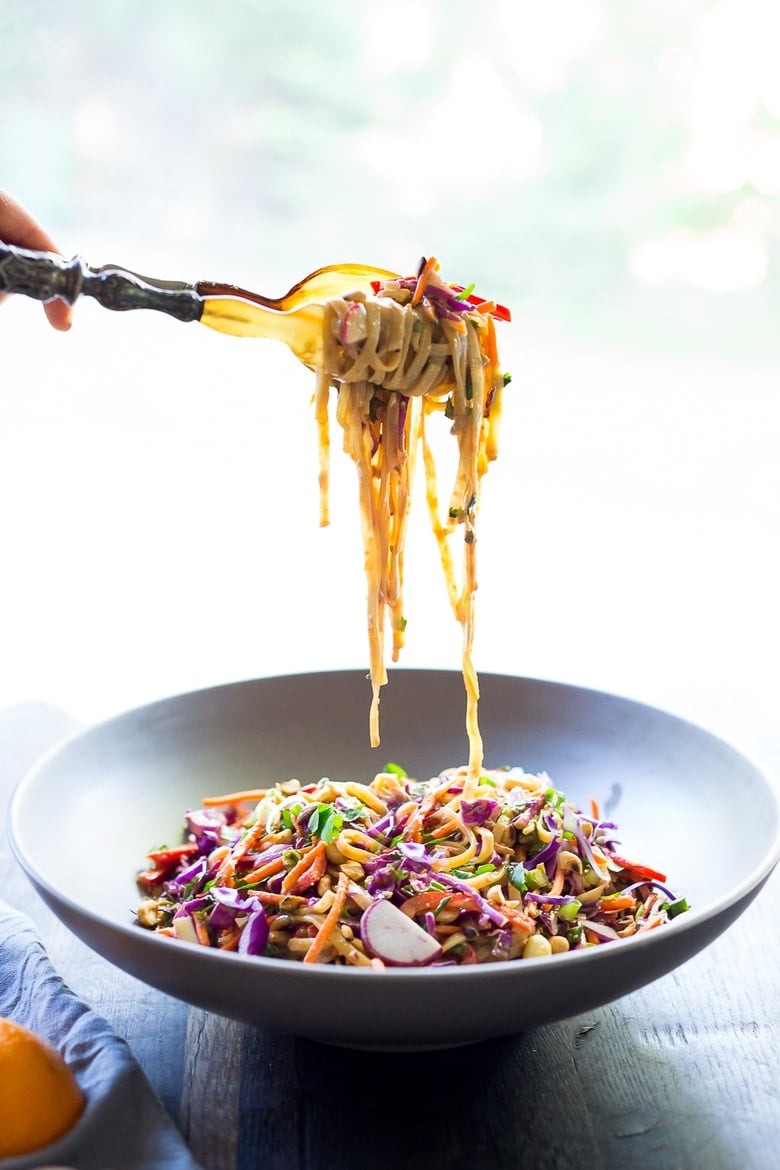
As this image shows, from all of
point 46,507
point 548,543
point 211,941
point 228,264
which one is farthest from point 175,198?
point 211,941

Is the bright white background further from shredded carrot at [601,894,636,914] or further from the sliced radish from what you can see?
the sliced radish

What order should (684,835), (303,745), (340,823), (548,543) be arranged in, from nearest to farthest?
1. (340,823)
2. (684,835)
3. (303,745)
4. (548,543)

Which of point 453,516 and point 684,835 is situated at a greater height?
point 453,516

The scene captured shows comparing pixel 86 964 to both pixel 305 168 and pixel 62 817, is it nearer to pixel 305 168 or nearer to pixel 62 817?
pixel 62 817

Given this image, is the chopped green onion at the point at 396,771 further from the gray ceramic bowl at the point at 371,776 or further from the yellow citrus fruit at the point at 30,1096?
the yellow citrus fruit at the point at 30,1096

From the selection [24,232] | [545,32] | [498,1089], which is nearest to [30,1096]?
[498,1089]

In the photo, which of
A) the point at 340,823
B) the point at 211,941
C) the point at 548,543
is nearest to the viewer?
the point at 211,941
